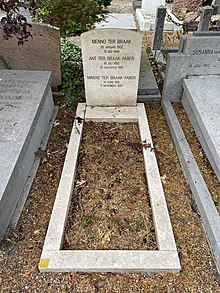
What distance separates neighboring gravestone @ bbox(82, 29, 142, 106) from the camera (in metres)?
3.73

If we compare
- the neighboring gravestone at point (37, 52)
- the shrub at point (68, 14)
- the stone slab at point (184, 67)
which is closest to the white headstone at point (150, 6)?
the shrub at point (68, 14)

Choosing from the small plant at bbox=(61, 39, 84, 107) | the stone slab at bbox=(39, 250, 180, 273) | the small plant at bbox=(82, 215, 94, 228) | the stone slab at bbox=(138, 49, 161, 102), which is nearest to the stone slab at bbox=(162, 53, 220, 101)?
the stone slab at bbox=(138, 49, 161, 102)

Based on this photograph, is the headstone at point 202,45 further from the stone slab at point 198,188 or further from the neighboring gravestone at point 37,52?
the neighboring gravestone at point 37,52

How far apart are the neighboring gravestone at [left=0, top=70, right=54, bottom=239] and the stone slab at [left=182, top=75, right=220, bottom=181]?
192 cm

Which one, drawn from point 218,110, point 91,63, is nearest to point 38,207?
point 91,63

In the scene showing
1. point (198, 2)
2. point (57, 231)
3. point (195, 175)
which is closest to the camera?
point (57, 231)

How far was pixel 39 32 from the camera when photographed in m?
4.09

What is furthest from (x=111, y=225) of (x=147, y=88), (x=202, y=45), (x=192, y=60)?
(x=202, y=45)

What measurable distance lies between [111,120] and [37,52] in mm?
1537

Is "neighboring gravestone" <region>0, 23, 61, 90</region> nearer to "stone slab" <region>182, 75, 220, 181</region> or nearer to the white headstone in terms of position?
"stone slab" <region>182, 75, 220, 181</region>

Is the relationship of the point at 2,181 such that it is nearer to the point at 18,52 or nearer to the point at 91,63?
the point at 91,63

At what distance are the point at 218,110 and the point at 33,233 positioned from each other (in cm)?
253

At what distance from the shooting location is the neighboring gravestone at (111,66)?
3727 mm

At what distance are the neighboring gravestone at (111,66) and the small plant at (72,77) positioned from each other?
422mm
